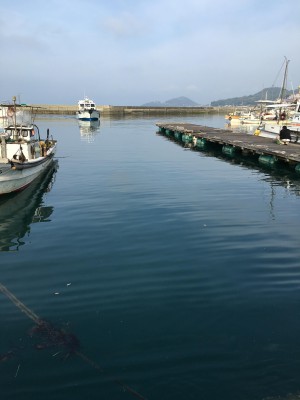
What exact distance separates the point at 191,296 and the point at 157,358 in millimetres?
2292

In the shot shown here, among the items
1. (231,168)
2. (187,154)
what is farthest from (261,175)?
(187,154)

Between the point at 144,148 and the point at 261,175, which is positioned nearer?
the point at 261,175

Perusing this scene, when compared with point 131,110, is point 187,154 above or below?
below

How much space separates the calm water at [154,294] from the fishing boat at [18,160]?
3.55ft

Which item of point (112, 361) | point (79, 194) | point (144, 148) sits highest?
point (144, 148)

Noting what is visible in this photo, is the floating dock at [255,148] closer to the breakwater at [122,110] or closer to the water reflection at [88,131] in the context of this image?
the water reflection at [88,131]

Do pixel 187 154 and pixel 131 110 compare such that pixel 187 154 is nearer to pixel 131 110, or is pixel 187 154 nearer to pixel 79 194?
pixel 79 194

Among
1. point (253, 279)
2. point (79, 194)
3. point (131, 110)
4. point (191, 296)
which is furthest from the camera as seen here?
point (131, 110)

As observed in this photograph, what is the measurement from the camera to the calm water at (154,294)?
568 cm

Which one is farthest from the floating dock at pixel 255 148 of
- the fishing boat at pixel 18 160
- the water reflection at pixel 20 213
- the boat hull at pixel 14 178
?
the boat hull at pixel 14 178

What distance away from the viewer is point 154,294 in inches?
325

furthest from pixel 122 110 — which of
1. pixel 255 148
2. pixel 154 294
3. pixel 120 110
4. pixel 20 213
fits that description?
pixel 154 294

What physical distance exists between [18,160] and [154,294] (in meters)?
12.5

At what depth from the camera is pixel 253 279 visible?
8.98m
